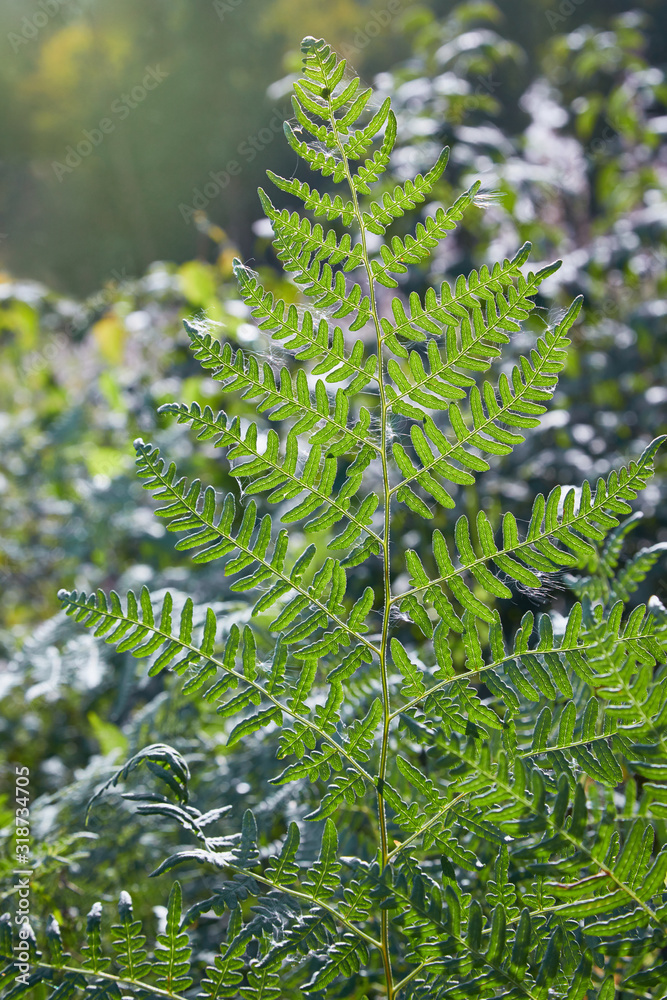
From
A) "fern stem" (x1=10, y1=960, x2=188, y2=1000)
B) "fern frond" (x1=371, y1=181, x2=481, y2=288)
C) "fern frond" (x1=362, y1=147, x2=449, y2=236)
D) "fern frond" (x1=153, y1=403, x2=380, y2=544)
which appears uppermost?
"fern frond" (x1=362, y1=147, x2=449, y2=236)

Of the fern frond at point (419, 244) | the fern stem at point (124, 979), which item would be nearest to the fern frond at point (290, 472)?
the fern frond at point (419, 244)

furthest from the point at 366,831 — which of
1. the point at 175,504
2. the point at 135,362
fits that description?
the point at 135,362

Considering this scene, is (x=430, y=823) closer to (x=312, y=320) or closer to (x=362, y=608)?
(x=362, y=608)

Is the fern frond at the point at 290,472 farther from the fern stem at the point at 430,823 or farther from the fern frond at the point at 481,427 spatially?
the fern stem at the point at 430,823

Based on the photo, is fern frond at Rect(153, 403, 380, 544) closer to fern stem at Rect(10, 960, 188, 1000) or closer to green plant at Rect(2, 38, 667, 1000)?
green plant at Rect(2, 38, 667, 1000)

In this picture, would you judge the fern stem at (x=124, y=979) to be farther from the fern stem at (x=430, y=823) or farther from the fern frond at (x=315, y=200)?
the fern frond at (x=315, y=200)

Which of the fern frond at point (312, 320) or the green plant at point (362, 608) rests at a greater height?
the fern frond at point (312, 320)

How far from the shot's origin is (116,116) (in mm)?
8250

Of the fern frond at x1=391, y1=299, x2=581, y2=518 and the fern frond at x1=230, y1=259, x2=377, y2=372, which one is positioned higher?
the fern frond at x1=230, y1=259, x2=377, y2=372

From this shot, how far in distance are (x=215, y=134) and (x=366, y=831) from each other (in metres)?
8.25

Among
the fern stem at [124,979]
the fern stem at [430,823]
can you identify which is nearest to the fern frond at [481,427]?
the fern stem at [430,823]

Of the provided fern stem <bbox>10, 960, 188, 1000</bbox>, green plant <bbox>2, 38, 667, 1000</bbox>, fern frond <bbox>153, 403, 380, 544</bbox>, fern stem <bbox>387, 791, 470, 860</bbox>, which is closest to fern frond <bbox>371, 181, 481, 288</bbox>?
green plant <bbox>2, 38, 667, 1000</bbox>

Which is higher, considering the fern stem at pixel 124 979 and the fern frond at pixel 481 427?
the fern frond at pixel 481 427

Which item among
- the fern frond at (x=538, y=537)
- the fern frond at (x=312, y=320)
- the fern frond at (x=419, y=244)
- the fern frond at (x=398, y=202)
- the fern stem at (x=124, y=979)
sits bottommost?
the fern stem at (x=124, y=979)
